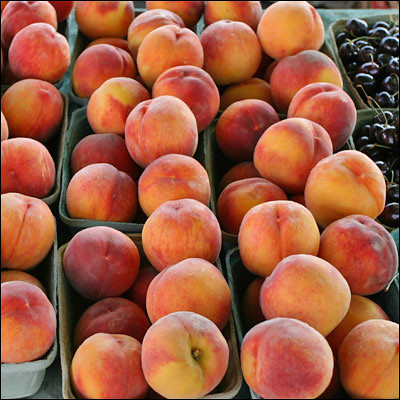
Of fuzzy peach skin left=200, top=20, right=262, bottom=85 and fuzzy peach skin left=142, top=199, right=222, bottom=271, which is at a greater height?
fuzzy peach skin left=200, top=20, right=262, bottom=85

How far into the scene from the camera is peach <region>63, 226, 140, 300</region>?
2.60 ft

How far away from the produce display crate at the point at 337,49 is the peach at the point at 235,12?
0.63 feet

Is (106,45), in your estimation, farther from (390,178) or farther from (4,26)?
(390,178)

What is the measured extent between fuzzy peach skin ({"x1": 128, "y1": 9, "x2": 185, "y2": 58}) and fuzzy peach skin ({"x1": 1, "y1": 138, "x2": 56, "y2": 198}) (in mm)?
433

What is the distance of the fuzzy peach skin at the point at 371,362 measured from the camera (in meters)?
0.65

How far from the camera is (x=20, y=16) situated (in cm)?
125

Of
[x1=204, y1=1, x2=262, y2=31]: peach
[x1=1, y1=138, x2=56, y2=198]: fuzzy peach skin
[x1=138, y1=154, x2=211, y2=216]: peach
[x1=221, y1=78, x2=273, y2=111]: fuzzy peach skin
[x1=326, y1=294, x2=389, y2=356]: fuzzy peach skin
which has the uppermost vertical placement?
[x1=204, y1=1, x2=262, y2=31]: peach

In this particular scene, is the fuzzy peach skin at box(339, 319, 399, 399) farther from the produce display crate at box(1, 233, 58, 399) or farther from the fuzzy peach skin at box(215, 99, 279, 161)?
the fuzzy peach skin at box(215, 99, 279, 161)

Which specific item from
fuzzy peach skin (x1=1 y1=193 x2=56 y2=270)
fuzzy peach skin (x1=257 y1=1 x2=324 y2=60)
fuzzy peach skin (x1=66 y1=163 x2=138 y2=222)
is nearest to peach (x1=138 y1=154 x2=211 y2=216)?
fuzzy peach skin (x1=66 y1=163 x2=138 y2=222)

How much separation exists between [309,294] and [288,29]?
0.73 m

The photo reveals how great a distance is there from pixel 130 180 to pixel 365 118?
1.92 ft

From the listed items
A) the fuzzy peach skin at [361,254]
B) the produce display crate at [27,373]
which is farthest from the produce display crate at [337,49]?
the produce display crate at [27,373]

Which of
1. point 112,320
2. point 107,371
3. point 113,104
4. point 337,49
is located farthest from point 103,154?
point 337,49

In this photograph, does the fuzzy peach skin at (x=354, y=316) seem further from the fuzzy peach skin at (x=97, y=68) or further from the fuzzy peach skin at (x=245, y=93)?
the fuzzy peach skin at (x=97, y=68)
